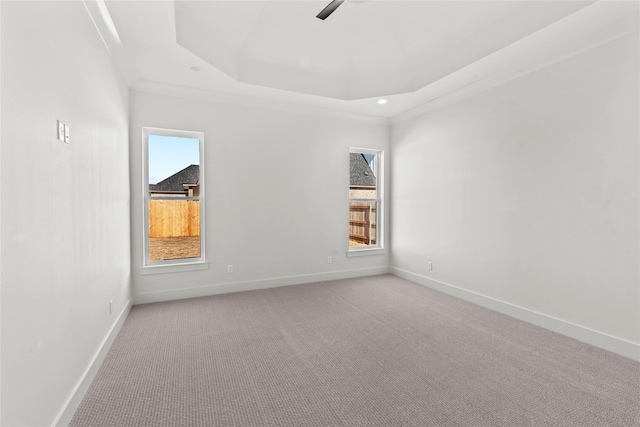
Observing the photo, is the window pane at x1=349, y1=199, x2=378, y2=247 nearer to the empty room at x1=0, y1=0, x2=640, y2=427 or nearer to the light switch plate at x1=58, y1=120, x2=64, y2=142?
the empty room at x1=0, y1=0, x2=640, y2=427

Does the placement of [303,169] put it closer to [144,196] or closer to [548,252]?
[144,196]

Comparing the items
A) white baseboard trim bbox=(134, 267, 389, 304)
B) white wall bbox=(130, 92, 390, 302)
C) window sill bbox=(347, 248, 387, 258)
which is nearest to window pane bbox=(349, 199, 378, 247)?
window sill bbox=(347, 248, 387, 258)

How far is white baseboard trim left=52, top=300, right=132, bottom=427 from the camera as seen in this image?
5.47ft

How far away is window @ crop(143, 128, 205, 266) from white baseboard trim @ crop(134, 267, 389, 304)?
0.41m

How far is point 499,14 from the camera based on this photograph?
2.92m

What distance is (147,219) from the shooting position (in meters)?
3.85

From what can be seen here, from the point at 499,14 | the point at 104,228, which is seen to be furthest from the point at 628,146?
the point at 104,228

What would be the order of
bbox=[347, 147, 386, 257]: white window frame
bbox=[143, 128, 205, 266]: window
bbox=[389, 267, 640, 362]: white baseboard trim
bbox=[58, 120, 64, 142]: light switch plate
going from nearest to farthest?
bbox=[58, 120, 64, 142]: light switch plate, bbox=[389, 267, 640, 362]: white baseboard trim, bbox=[143, 128, 205, 266]: window, bbox=[347, 147, 386, 257]: white window frame

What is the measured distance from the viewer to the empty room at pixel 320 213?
1.71 m

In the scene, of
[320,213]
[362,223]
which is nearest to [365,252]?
[362,223]

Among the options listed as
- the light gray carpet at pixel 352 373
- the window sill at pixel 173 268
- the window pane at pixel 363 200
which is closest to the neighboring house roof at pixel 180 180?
the window sill at pixel 173 268

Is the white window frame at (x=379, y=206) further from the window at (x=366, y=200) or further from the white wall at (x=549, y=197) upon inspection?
the white wall at (x=549, y=197)

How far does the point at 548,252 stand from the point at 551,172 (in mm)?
823

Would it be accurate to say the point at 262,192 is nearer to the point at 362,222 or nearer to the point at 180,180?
the point at 180,180
